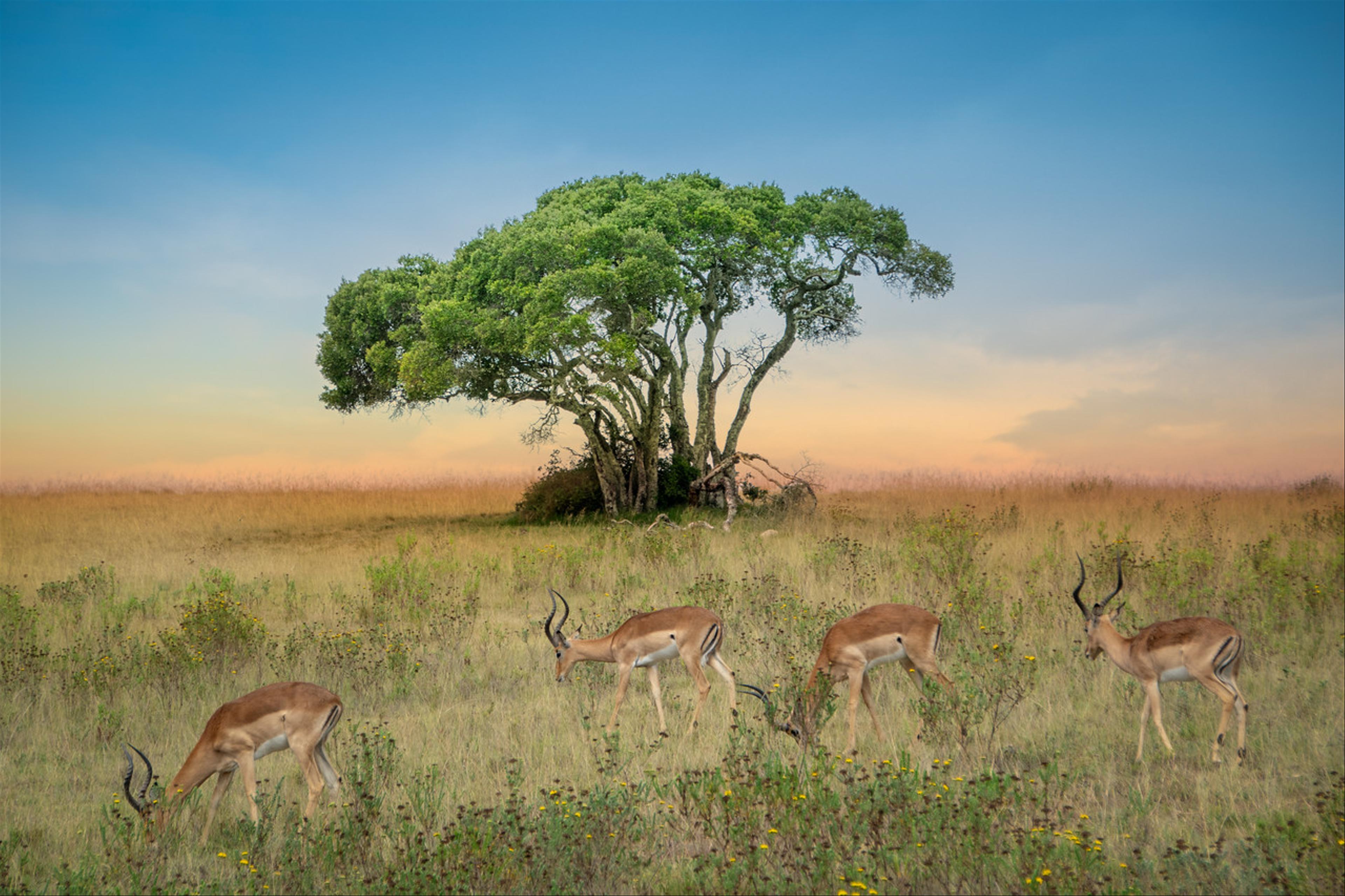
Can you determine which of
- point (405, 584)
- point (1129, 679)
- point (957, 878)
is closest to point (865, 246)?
point (405, 584)

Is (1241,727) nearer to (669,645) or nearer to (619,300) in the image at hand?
(669,645)

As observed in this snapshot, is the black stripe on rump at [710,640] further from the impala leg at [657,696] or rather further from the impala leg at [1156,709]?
the impala leg at [1156,709]

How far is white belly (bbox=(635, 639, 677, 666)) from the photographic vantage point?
8.55 metres

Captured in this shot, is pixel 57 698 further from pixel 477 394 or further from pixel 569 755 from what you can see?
pixel 477 394

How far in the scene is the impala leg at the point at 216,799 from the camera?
20.3ft

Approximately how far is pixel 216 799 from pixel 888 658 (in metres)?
5.22

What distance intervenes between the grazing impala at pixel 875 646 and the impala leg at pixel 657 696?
846 millimetres

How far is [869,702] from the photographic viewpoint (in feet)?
26.6

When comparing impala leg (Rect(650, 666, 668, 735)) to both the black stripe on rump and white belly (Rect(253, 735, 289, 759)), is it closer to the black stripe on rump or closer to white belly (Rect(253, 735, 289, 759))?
the black stripe on rump

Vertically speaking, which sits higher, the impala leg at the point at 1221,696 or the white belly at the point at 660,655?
the white belly at the point at 660,655

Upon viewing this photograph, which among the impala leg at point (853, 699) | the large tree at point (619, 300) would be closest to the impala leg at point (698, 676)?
the impala leg at point (853, 699)

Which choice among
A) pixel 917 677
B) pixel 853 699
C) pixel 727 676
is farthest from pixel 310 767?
pixel 917 677

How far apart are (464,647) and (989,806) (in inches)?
300

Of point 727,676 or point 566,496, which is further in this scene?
point 566,496
